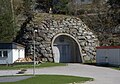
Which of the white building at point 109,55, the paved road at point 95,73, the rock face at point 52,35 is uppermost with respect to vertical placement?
the rock face at point 52,35

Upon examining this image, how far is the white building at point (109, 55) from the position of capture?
4209cm

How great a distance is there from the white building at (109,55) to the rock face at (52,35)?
495cm

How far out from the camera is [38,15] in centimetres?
5309

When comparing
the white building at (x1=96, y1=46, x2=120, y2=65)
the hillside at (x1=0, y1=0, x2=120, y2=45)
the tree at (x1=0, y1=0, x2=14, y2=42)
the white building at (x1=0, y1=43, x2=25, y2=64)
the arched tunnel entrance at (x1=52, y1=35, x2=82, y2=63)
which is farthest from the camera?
the hillside at (x1=0, y1=0, x2=120, y2=45)

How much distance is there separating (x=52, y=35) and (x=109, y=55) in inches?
387

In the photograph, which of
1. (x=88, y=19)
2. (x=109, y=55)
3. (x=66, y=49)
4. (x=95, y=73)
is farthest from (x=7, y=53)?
(x=88, y=19)

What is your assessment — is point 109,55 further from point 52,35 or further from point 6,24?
point 6,24

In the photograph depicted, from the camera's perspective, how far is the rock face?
4872 centimetres

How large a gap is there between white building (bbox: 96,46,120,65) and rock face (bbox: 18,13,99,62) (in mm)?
4949

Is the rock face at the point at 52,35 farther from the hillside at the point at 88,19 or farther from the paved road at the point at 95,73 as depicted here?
the paved road at the point at 95,73

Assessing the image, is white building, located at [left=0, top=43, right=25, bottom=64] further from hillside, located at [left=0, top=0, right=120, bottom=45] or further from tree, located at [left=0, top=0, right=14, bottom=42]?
hillside, located at [left=0, top=0, right=120, bottom=45]

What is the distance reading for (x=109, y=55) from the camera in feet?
143

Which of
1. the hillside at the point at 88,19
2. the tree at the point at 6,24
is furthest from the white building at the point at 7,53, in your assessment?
the hillside at the point at 88,19

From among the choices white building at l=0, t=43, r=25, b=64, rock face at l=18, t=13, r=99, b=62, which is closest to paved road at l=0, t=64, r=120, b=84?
white building at l=0, t=43, r=25, b=64
